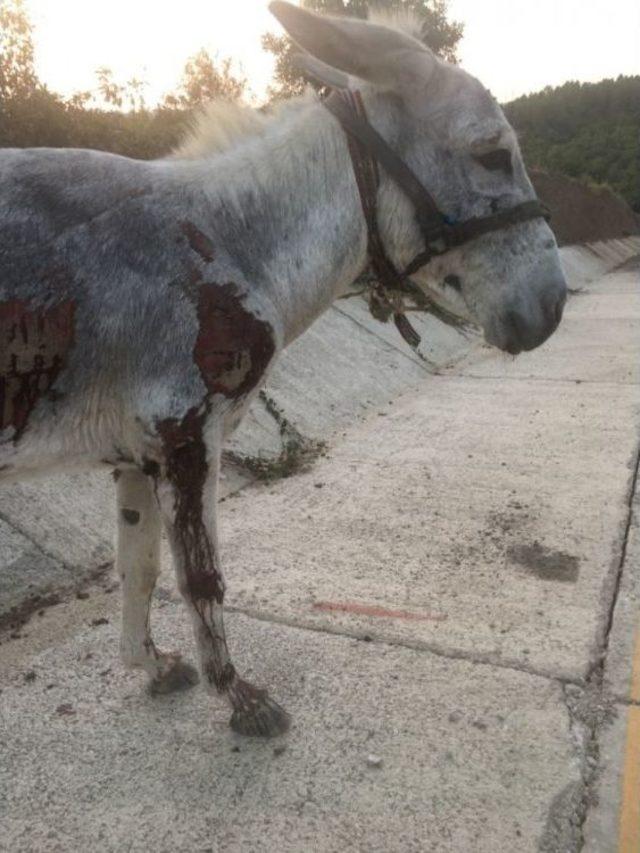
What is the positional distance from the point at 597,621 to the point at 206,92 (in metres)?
12.3

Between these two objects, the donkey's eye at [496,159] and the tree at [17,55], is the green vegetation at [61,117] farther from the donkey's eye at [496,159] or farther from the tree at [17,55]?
the donkey's eye at [496,159]

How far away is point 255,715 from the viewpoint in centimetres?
278

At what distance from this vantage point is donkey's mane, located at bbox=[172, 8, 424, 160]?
9.09 feet

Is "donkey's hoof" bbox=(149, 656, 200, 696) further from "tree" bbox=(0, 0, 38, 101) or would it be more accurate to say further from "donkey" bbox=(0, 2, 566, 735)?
"tree" bbox=(0, 0, 38, 101)

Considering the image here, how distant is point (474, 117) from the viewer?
2652 mm

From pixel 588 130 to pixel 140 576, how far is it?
6783cm

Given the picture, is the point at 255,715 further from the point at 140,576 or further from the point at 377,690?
the point at 140,576

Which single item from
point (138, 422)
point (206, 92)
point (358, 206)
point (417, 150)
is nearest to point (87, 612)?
point (138, 422)

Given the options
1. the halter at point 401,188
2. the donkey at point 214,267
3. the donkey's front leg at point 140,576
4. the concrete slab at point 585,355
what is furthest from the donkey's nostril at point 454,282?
the concrete slab at point 585,355

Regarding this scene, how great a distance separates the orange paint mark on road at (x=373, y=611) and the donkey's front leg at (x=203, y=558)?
2.90 ft

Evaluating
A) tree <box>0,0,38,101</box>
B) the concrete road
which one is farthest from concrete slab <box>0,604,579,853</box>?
tree <box>0,0,38,101</box>

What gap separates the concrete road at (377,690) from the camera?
94.4 inches

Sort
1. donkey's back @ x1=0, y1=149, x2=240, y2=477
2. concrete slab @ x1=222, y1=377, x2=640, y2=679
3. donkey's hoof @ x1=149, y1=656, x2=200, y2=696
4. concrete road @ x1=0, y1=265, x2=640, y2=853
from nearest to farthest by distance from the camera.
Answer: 1. donkey's back @ x1=0, y1=149, x2=240, y2=477
2. concrete road @ x1=0, y1=265, x2=640, y2=853
3. donkey's hoof @ x1=149, y1=656, x2=200, y2=696
4. concrete slab @ x1=222, y1=377, x2=640, y2=679

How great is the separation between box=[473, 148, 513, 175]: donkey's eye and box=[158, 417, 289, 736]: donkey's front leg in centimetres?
139
